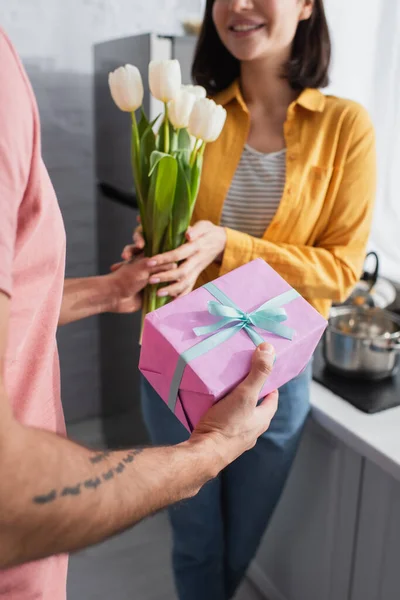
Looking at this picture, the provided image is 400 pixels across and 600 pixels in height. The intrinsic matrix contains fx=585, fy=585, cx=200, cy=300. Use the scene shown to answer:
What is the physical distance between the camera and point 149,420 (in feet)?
3.93

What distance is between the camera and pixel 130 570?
64.4 inches

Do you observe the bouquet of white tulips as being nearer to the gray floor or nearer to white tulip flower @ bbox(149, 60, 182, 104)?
white tulip flower @ bbox(149, 60, 182, 104)

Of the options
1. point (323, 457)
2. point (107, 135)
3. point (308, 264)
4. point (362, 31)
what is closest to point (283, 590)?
point (323, 457)

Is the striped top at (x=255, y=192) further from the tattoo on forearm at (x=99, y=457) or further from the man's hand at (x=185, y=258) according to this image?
the tattoo on forearm at (x=99, y=457)

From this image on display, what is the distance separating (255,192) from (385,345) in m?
0.45

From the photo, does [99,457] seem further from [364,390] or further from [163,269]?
[364,390]

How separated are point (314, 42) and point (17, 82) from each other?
936 mm

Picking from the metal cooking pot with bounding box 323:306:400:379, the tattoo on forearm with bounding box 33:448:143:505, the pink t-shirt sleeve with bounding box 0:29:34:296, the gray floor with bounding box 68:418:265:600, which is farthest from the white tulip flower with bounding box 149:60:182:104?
the gray floor with bounding box 68:418:265:600

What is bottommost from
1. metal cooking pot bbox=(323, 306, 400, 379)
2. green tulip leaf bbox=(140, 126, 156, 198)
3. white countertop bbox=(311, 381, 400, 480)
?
white countertop bbox=(311, 381, 400, 480)

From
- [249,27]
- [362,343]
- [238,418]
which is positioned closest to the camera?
[238,418]

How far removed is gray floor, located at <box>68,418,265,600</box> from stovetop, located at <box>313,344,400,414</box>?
61 centimetres

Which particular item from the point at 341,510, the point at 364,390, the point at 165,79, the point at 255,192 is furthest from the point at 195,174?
the point at 341,510

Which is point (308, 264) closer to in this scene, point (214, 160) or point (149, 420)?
point (214, 160)

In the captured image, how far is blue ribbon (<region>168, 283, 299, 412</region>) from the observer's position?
0.67 meters
